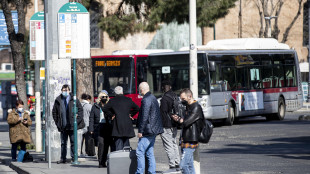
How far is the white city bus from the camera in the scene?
2598 centimetres

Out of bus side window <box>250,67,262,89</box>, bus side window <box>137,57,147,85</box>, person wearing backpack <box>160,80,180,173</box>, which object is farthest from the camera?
bus side window <box>250,67,262,89</box>

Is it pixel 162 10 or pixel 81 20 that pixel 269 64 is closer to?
pixel 162 10

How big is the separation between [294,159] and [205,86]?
11069 mm

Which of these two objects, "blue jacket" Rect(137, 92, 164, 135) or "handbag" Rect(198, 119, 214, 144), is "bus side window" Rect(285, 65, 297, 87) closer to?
"blue jacket" Rect(137, 92, 164, 135)

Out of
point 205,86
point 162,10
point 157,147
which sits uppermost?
point 162,10

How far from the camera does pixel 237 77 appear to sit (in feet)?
90.0

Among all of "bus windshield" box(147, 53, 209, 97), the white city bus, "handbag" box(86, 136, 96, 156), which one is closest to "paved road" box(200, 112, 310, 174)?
the white city bus

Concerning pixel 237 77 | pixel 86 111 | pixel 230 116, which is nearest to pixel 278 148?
pixel 86 111

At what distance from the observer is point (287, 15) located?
57750 millimetres

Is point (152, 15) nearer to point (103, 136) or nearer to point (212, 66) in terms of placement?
point (212, 66)

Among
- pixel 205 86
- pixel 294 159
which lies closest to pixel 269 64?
pixel 205 86

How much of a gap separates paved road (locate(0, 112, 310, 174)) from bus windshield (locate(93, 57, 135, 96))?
184 inches

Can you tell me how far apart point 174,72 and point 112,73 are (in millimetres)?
2827

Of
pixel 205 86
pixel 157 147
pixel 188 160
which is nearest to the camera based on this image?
pixel 188 160
